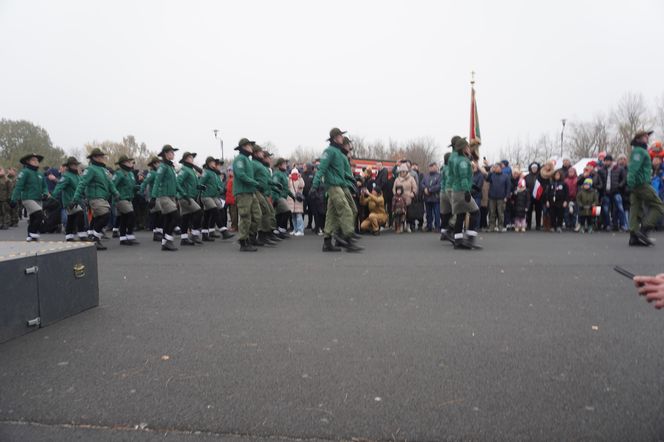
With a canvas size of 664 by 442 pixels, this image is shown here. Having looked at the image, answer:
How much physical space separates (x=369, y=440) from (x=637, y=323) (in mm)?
3122

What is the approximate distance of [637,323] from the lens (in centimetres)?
423

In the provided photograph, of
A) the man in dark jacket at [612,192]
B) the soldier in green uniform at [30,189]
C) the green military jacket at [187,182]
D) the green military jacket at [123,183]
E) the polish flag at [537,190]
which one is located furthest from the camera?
the polish flag at [537,190]

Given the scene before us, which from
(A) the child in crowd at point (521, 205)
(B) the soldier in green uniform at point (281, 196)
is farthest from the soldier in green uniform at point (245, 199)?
(A) the child in crowd at point (521, 205)

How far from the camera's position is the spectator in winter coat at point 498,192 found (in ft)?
44.7

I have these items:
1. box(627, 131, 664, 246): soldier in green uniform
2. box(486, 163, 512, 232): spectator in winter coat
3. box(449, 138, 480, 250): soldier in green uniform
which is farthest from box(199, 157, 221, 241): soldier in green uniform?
box(627, 131, 664, 246): soldier in green uniform

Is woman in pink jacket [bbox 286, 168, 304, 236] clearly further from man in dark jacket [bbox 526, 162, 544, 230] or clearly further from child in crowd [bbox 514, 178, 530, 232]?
man in dark jacket [bbox 526, 162, 544, 230]

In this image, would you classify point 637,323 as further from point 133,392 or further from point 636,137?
point 636,137

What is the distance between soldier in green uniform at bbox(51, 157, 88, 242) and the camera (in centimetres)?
1038

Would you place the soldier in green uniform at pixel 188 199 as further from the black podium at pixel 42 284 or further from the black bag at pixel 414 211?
the black bag at pixel 414 211

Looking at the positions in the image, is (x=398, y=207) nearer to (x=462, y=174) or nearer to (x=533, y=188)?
(x=533, y=188)

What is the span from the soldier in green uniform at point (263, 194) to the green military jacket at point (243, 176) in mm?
413

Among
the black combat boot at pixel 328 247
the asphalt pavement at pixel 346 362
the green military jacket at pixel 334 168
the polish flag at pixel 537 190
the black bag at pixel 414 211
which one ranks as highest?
the green military jacket at pixel 334 168

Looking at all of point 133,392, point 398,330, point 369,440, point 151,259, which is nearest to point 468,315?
point 398,330

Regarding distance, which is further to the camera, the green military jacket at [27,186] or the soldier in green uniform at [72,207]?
the green military jacket at [27,186]
